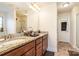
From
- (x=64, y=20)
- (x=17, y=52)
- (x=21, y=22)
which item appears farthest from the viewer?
(x=64, y=20)

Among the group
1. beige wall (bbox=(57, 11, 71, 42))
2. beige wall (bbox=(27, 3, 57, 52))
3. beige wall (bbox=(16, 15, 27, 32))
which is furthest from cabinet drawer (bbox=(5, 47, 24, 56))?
beige wall (bbox=(57, 11, 71, 42))

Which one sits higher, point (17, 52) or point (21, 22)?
point (21, 22)

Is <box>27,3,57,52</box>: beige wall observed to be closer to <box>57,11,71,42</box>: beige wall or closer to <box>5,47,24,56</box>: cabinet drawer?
<box>57,11,71,42</box>: beige wall

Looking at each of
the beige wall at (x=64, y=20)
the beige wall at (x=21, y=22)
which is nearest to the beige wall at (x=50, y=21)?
the beige wall at (x=64, y=20)

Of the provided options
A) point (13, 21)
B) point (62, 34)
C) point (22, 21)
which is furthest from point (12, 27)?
point (62, 34)

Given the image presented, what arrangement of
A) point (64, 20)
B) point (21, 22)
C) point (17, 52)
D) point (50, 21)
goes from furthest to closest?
point (64, 20) → point (50, 21) → point (21, 22) → point (17, 52)

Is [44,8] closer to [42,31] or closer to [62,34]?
[42,31]

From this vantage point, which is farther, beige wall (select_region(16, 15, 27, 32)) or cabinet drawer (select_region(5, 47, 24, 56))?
beige wall (select_region(16, 15, 27, 32))

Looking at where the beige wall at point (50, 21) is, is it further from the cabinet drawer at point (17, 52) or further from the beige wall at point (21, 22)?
the cabinet drawer at point (17, 52)

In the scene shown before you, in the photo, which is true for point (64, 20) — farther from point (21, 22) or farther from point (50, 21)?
point (21, 22)

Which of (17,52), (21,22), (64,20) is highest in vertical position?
(64,20)

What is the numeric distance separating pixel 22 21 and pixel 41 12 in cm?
176

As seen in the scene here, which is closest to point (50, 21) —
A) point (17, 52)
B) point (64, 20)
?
point (64, 20)

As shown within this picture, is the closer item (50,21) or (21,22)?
(21,22)
